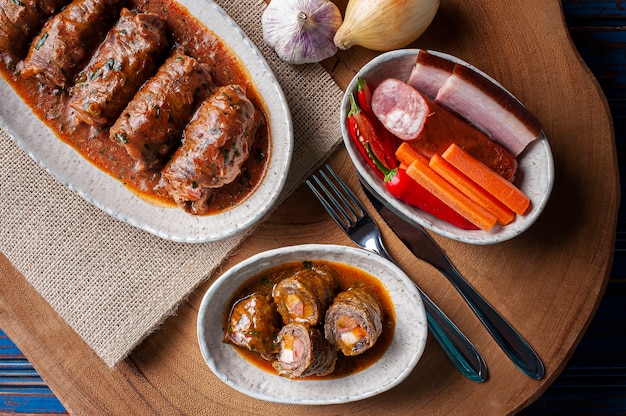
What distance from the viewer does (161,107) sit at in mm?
3066

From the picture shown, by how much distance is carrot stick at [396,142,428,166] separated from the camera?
300 cm

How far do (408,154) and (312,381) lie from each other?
1471mm

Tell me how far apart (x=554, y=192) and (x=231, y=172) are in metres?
1.96

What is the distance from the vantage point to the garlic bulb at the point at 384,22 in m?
2.94

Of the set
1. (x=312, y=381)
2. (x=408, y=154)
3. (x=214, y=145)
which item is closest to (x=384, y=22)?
(x=408, y=154)

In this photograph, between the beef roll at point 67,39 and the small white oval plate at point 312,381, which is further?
the beef roll at point 67,39

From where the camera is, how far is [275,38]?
3.16 meters

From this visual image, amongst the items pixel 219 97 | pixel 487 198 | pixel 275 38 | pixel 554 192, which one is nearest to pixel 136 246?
pixel 219 97

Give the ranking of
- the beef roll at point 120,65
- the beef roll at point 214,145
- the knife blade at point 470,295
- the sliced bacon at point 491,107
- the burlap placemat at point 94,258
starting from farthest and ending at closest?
the burlap placemat at point 94,258, the knife blade at point 470,295, the beef roll at point 120,65, the beef roll at point 214,145, the sliced bacon at point 491,107

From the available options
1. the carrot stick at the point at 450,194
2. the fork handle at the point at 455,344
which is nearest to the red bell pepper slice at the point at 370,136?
the carrot stick at the point at 450,194

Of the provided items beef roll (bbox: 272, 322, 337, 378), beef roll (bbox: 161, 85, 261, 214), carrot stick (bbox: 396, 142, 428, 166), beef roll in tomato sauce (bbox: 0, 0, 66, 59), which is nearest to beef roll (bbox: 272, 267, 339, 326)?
beef roll (bbox: 272, 322, 337, 378)

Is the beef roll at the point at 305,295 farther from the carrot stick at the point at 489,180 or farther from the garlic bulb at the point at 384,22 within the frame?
the garlic bulb at the point at 384,22

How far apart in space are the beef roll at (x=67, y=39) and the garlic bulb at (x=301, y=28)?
1.00 meters

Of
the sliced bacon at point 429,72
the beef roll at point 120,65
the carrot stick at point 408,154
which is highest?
the beef roll at point 120,65
